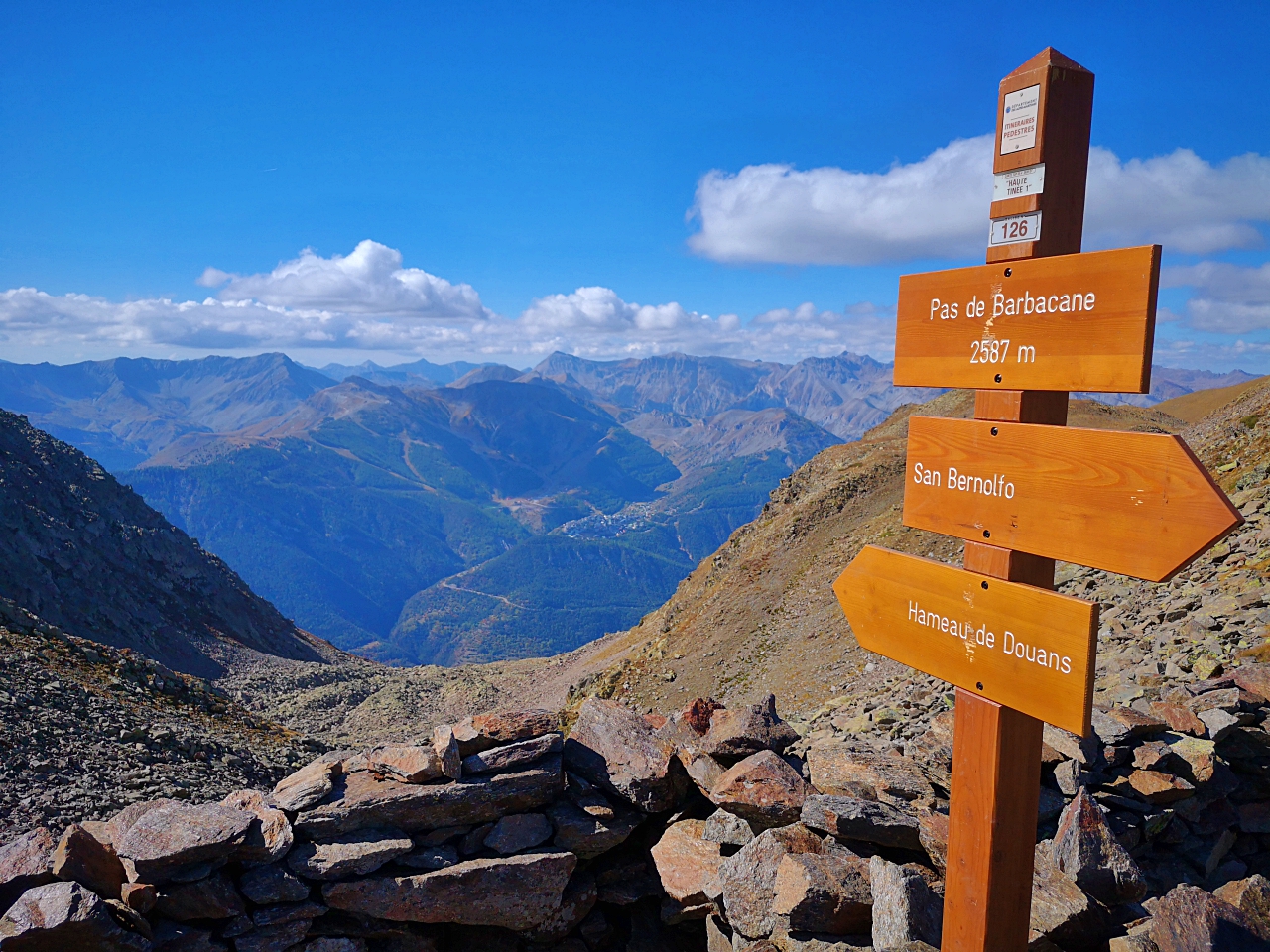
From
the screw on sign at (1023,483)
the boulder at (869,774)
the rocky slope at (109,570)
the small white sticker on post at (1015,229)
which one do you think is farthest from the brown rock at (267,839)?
the rocky slope at (109,570)

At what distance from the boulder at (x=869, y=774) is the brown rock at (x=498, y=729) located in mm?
3230

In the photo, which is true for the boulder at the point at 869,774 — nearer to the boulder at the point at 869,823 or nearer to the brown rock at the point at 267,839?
the boulder at the point at 869,823

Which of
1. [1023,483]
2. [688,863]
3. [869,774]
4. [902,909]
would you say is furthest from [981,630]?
[688,863]

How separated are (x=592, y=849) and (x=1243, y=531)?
1511 cm

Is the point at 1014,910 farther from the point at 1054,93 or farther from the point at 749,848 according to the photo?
the point at 1054,93

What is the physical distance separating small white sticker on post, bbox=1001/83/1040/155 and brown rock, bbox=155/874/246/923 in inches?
366

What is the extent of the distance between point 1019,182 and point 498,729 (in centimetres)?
766

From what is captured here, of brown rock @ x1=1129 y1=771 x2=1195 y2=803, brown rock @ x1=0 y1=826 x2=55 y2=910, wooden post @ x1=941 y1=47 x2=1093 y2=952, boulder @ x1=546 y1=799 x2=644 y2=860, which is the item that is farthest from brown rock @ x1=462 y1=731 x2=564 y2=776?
brown rock @ x1=1129 y1=771 x2=1195 y2=803

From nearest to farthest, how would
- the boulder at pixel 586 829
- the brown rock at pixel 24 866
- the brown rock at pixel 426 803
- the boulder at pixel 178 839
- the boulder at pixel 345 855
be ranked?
the brown rock at pixel 24 866
the boulder at pixel 178 839
the boulder at pixel 345 855
the brown rock at pixel 426 803
the boulder at pixel 586 829

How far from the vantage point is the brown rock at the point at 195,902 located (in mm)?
7152

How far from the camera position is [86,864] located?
22.2 ft

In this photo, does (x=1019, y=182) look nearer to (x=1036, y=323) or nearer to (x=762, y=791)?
(x=1036, y=323)

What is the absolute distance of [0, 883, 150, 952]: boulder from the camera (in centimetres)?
619

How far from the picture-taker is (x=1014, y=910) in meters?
4.64
